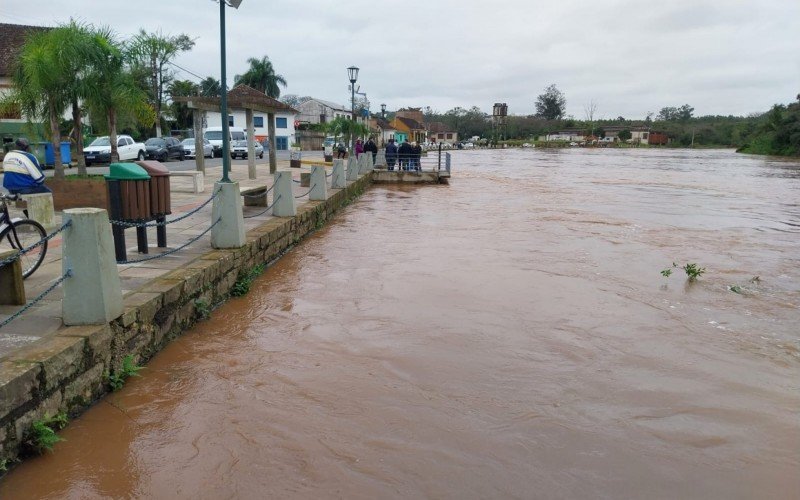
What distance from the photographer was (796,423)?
4.50 metres

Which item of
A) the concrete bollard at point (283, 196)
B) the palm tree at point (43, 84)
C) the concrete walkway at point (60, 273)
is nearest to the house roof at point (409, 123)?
the palm tree at point (43, 84)

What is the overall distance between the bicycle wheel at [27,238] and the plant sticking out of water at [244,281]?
2.06 metres

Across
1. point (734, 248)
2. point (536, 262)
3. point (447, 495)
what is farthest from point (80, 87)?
point (734, 248)

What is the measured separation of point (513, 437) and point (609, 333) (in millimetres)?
2658

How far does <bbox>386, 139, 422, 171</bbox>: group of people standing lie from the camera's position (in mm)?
26375

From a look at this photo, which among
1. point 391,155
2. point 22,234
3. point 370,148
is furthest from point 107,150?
point 22,234

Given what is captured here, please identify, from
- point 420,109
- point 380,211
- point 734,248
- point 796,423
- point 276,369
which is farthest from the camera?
point 420,109

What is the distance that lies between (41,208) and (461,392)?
261 inches

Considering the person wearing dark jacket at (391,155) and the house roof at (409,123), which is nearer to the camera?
the person wearing dark jacket at (391,155)

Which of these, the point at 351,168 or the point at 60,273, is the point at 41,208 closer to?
the point at 60,273

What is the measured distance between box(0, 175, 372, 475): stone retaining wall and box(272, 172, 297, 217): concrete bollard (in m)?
2.54

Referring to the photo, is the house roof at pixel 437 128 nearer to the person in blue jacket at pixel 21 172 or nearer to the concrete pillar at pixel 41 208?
the concrete pillar at pixel 41 208

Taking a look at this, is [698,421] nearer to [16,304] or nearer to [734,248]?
[16,304]

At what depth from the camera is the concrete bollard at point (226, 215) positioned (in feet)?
23.8
